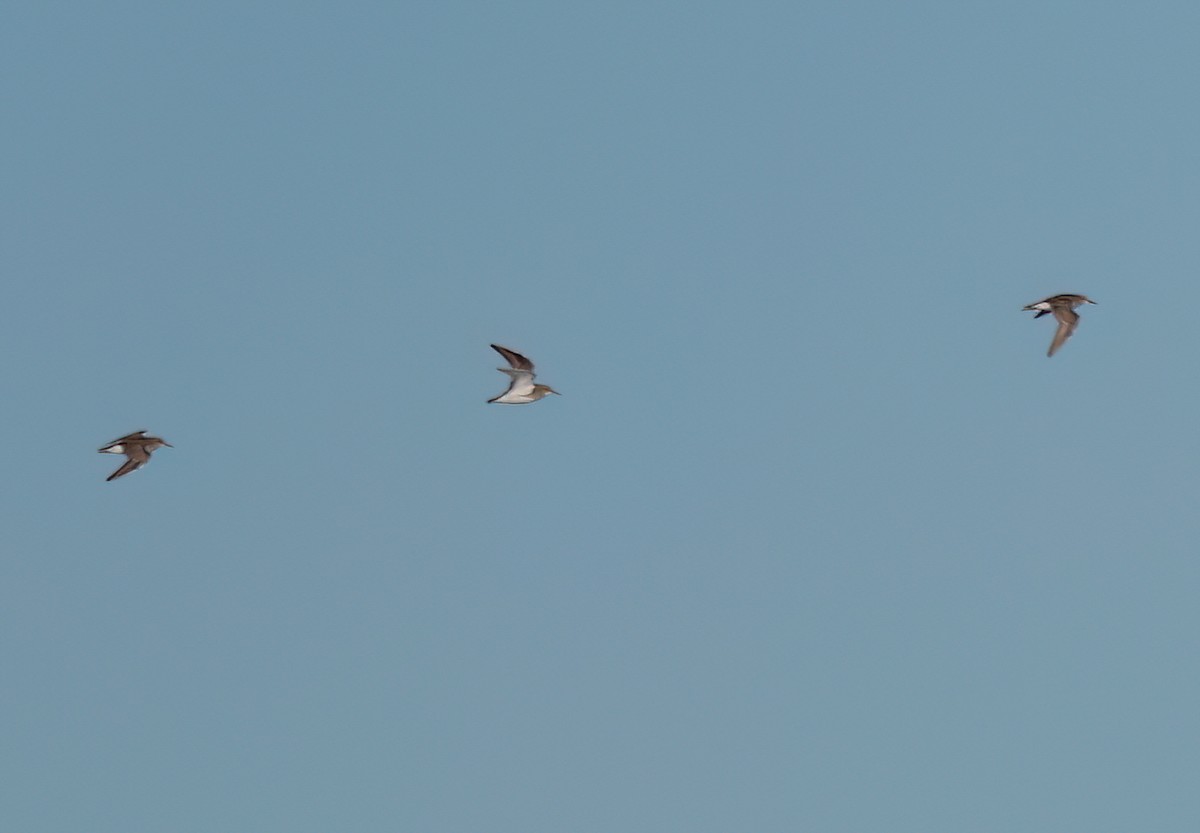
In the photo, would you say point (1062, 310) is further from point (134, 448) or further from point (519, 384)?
point (134, 448)

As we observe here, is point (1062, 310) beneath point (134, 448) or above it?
above

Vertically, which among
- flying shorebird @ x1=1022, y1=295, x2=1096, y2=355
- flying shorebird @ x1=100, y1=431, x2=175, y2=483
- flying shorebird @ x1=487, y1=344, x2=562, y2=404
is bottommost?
flying shorebird @ x1=100, y1=431, x2=175, y2=483

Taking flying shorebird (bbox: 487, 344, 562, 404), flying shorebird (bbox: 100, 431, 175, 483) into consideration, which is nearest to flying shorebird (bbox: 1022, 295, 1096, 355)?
flying shorebird (bbox: 487, 344, 562, 404)

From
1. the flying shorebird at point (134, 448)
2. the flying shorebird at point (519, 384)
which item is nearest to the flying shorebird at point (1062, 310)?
the flying shorebird at point (519, 384)

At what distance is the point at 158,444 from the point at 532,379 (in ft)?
64.9

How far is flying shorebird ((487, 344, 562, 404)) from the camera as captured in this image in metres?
74.9

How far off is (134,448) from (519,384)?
2023cm

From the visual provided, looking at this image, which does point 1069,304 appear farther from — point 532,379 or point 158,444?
point 158,444

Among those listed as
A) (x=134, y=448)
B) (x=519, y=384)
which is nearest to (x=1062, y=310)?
(x=519, y=384)

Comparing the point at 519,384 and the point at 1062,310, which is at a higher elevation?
the point at 1062,310

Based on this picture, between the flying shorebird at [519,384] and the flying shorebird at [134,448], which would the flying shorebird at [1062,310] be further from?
the flying shorebird at [134,448]

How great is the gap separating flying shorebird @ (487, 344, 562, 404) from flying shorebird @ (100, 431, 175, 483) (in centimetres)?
1775

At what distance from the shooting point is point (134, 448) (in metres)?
78.0

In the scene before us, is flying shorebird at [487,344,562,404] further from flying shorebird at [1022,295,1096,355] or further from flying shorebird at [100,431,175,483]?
flying shorebird at [1022,295,1096,355]
